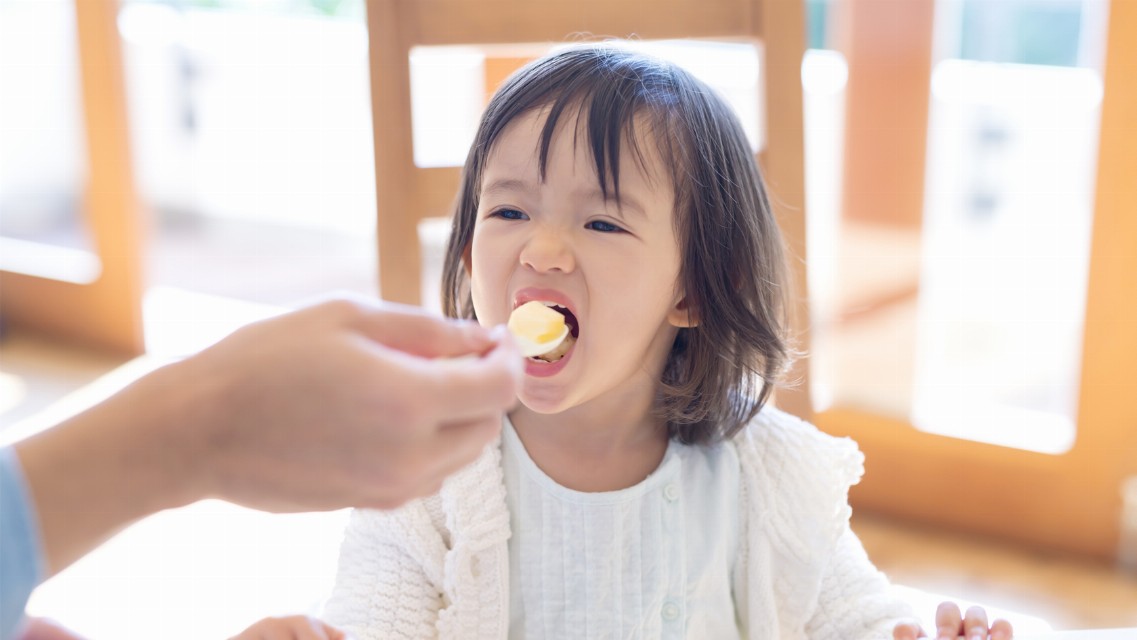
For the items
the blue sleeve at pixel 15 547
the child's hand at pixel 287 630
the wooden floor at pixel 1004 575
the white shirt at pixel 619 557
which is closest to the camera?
the blue sleeve at pixel 15 547

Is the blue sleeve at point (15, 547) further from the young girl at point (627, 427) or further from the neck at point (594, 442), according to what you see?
the neck at point (594, 442)

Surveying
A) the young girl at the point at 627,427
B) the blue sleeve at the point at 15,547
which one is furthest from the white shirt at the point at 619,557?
the blue sleeve at the point at 15,547

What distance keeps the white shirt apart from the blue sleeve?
509mm

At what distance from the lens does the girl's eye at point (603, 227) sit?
0.85 m

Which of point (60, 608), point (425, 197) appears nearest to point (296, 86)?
point (60, 608)

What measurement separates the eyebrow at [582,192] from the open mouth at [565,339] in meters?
0.09

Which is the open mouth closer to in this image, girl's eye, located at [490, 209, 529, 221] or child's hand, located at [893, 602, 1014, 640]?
girl's eye, located at [490, 209, 529, 221]

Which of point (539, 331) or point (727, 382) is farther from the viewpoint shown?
point (727, 382)

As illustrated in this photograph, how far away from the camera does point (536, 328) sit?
0.77 meters

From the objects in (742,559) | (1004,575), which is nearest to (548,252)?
(742,559)

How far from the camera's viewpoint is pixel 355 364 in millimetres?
486

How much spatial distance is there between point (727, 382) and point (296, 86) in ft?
7.80

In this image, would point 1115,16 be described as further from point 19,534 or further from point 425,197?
point 19,534

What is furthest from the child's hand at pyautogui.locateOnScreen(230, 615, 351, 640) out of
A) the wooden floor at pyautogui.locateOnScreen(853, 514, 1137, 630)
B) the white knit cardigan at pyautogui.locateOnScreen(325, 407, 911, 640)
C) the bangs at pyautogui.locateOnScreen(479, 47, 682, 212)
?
the wooden floor at pyautogui.locateOnScreen(853, 514, 1137, 630)
